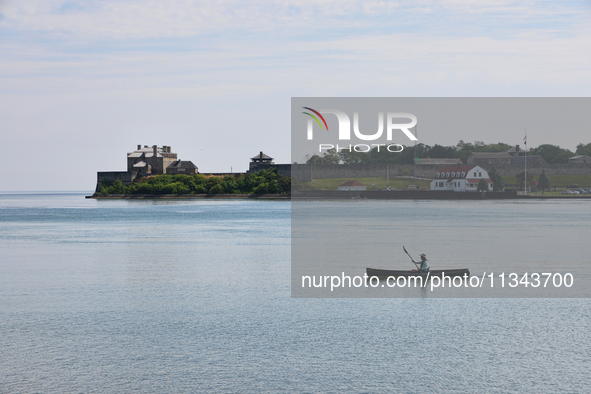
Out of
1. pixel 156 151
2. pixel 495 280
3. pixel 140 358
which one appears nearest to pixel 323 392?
pixel 140 358

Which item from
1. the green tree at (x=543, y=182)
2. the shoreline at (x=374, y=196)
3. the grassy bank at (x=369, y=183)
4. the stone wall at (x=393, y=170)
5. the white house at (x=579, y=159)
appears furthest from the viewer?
the white house at (x=579, y=159)

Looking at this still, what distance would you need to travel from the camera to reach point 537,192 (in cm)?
9188

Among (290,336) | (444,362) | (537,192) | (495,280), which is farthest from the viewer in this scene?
(537,192)

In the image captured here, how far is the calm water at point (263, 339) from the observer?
30.6 ft

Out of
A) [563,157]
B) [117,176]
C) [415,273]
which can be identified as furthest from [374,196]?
[415,273]

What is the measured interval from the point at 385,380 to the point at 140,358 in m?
4.27

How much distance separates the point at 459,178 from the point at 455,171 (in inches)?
48.6

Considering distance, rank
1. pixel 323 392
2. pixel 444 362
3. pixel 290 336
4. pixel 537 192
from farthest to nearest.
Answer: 1. pixel 537 192
2. pixel 290 336
3. pixel 444 362
4. pixel 323 392

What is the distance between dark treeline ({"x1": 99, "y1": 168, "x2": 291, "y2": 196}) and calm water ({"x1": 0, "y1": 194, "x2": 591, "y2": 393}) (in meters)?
78.3

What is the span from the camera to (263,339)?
1145cm

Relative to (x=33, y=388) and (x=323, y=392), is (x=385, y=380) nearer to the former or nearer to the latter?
(x=323, y=392)

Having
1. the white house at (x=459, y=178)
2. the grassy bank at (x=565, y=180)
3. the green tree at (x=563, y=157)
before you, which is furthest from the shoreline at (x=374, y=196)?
the green tree at (x=563, y=157)

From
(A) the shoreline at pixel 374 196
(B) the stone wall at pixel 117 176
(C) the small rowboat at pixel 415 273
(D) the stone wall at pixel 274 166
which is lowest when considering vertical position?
(C) the small rowboat at pixel 415 273

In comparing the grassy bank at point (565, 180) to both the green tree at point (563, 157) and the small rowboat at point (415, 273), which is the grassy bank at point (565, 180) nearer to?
the green tree at point (563, 157)
